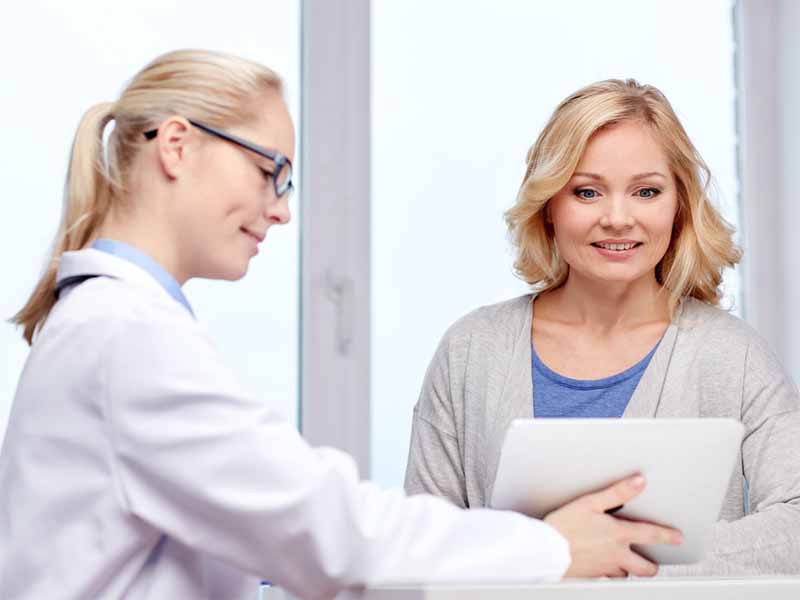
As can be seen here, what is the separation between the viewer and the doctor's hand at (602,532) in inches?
49.0

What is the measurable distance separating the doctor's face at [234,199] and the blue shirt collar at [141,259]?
0.04m

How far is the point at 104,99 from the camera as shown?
9.46 feet

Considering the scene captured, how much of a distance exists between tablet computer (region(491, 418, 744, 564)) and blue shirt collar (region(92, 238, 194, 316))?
0.39 m

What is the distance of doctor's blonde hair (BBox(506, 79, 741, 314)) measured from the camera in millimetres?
1984

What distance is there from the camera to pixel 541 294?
2.19 m

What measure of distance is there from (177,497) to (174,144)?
1.29 feet

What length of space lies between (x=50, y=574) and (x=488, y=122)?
214 cm

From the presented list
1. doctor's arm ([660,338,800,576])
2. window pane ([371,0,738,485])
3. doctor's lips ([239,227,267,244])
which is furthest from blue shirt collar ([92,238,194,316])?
window pane ([371,0,738,485])

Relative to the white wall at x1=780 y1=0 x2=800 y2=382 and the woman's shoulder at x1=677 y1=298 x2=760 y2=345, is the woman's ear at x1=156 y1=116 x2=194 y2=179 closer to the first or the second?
the woman's shoulder at x1=677 y1=298 x2=760 y2=345

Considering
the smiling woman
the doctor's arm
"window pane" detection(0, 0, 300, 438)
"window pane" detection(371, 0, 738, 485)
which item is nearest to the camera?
the doctor's arm

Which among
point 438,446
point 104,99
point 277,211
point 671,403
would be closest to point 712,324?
point 671,403

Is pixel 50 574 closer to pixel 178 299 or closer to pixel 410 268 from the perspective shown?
pixel 178 299

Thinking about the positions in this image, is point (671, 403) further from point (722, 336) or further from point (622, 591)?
point (622, 591)

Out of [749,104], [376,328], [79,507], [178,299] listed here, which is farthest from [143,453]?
[749,104]
